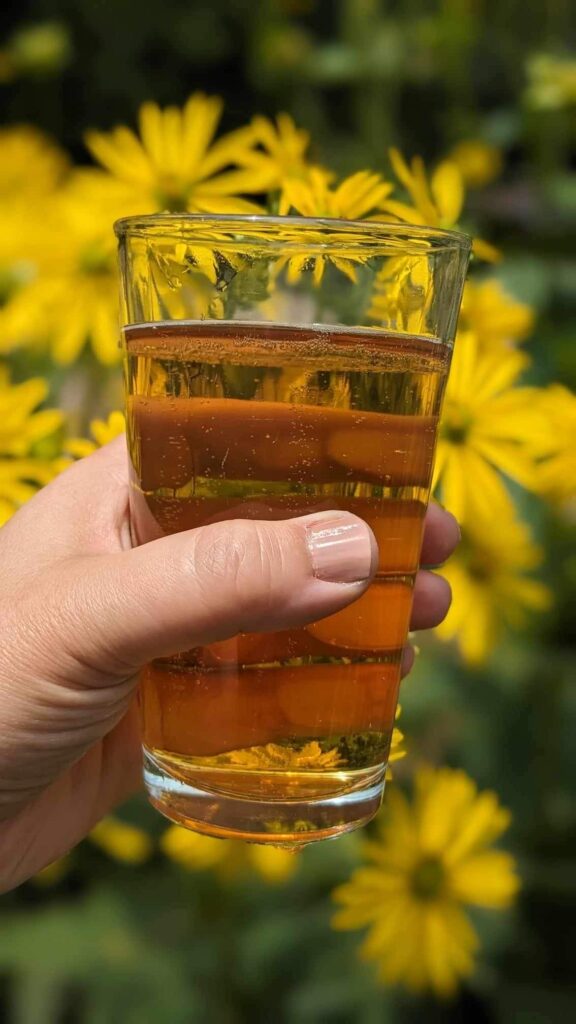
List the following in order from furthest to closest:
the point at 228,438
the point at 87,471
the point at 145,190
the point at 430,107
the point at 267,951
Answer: the point at 430,107
the point at 267,951
the point at 145,190
the point at 87,471
the point at 228,438

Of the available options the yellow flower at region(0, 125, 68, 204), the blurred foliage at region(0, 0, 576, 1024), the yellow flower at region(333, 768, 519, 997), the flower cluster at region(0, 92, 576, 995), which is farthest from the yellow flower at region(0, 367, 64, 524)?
the yellow flower at region(0, 125, 68, 204)

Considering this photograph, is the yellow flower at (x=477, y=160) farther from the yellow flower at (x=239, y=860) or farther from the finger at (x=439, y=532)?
the finger at (x=439, y=532)

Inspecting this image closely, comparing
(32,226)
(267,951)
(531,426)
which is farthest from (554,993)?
(32,226)

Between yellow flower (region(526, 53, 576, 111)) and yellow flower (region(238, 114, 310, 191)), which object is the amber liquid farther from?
yellow flower (region(526, 53, 576, 111))

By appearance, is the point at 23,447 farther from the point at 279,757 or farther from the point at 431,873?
the point at 431,873

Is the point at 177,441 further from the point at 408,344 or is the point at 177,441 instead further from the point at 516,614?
the point at 516,614

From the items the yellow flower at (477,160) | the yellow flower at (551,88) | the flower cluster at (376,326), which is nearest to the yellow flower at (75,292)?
the flower cluster at (376,326)

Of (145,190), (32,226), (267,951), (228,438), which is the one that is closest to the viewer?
(228,438)
